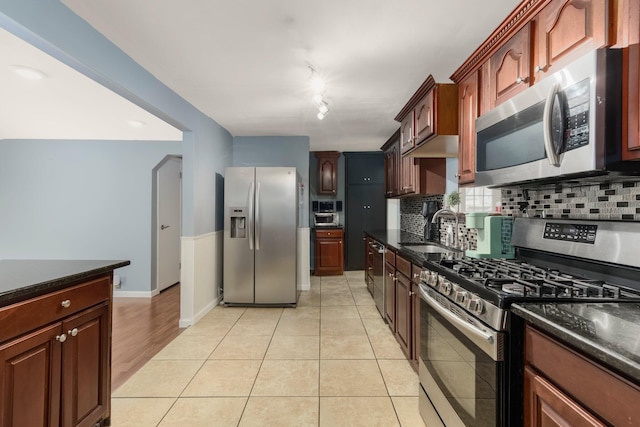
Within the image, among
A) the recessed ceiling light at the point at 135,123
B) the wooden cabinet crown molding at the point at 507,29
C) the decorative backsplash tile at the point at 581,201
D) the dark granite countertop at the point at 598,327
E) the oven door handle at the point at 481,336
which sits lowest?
the oven door handle at the point at 481,336

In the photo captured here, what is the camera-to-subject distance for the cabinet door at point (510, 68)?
1487mm

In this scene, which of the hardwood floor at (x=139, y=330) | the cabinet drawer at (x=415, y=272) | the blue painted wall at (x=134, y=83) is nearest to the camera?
the blue painted wall at (x=134, y=83)

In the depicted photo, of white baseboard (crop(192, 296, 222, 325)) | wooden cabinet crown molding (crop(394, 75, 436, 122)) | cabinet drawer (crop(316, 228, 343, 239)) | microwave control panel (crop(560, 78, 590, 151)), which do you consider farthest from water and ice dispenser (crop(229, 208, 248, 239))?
microwave control panel (crop(560, 78, 590, 151))

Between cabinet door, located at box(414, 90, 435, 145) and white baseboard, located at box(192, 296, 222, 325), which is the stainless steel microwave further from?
white baseboard, located at box(192, 296, 222, 325)

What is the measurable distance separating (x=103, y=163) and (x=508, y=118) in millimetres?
4866

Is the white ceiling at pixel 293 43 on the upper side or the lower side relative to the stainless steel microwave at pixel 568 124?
upper

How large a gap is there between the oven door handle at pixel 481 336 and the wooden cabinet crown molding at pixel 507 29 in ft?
4.54

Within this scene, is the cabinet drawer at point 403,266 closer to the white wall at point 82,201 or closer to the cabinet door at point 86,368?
the cabinet door at point 86,368

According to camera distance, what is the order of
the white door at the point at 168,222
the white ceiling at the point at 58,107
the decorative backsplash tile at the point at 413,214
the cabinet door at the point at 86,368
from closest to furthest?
the cabinet door at the point at 86,368, the white ceiling at the point at 58,107, the decorative backsplash tile at the point at 413,214, the white door at the point at 168,222

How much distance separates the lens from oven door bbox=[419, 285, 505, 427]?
112 centimetres

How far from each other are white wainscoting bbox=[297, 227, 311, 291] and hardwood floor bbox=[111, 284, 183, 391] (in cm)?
173

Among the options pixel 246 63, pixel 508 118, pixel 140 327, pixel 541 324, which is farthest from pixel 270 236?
pixel 541 324

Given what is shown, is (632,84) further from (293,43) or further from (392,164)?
(392,164)

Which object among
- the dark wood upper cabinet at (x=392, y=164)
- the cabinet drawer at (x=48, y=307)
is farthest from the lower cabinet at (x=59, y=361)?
the dark wood upper cabinet at (x=392, y=164)
